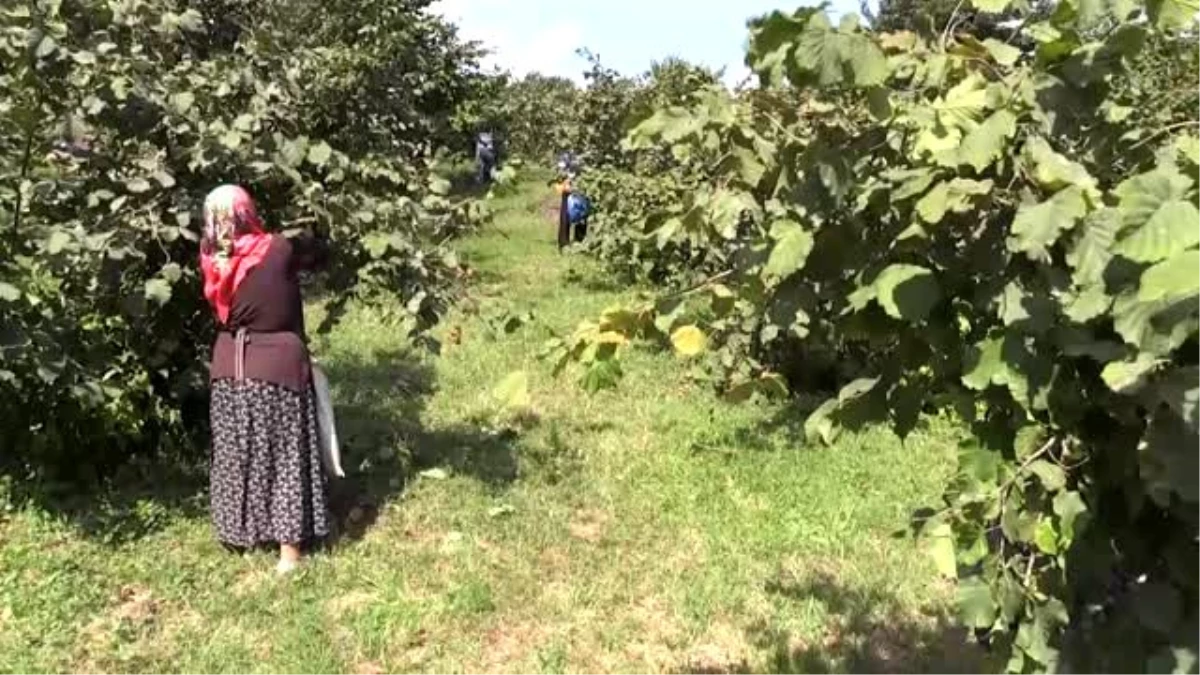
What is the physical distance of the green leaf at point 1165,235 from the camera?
1398mm

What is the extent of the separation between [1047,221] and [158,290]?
12.8 feet

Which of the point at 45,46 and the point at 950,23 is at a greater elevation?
the point at 45,46

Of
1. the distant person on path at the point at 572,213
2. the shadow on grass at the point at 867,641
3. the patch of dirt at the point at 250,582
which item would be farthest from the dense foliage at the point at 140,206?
the distant person on path at the point at 572,213

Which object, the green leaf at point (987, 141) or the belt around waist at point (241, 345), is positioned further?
the belt around waist at point (241, 345)

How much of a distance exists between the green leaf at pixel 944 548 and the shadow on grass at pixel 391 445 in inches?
139

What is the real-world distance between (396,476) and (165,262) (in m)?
1.53

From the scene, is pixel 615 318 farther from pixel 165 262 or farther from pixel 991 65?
pixel 165 262

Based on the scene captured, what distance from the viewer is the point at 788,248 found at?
6.75 feet

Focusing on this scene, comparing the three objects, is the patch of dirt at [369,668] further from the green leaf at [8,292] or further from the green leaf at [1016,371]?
the green leaf at [1016,371]

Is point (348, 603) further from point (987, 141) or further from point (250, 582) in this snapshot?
point (987, 141)

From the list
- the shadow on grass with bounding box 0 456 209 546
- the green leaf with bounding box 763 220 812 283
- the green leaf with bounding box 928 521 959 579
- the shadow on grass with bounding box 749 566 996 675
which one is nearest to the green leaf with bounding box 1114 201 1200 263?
the green leaf with bounding box 763 220 812 283

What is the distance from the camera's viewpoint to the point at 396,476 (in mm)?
5820

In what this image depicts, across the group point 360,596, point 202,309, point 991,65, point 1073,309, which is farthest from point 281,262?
point 1073,309

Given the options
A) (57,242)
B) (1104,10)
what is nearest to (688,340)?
(1104,10)
